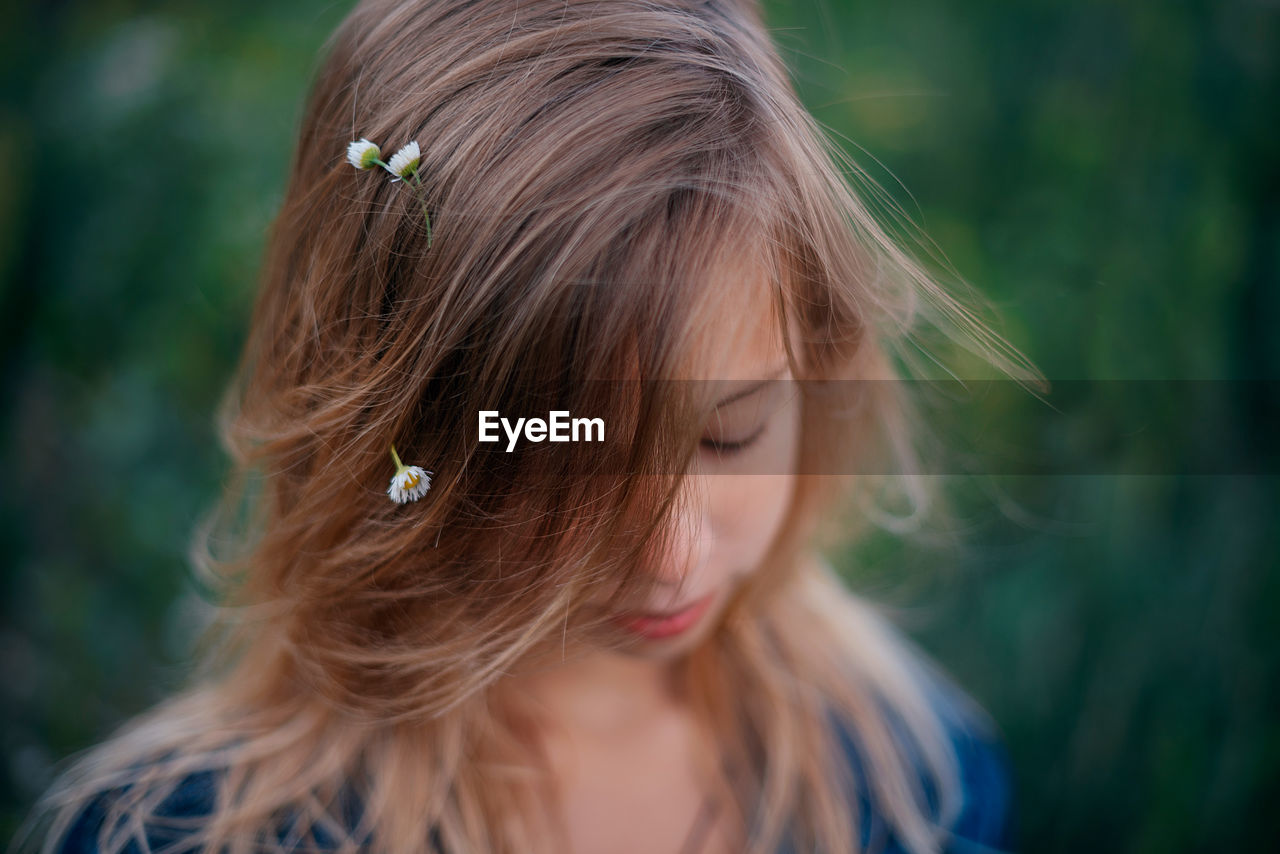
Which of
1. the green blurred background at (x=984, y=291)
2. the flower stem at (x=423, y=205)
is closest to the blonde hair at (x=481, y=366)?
the flower stem at (x=423, y=205)

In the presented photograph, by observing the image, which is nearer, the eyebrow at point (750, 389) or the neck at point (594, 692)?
the eyebrow at point (750, 389)

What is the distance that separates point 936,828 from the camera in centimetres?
92

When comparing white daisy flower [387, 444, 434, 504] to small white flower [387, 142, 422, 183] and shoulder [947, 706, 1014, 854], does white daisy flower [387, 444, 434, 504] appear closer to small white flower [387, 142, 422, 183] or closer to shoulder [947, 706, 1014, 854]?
small white flower [387, 142, 422, 183]

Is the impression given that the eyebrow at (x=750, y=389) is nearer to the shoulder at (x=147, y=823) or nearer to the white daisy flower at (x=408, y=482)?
the white daisy flower at (x=408, y=482)

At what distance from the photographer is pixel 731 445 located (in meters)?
0.64

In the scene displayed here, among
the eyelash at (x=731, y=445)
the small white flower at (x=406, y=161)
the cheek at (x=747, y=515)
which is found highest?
the small white flower at (x=406, y=161)

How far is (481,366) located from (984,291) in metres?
0.90

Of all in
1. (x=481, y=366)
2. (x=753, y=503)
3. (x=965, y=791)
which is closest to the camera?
(x=481, y=366)

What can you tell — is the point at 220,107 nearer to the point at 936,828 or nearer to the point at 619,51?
the point at 619,51

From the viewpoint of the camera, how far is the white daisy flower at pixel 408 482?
627 millimetres

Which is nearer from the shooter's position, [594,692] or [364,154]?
[364,154]

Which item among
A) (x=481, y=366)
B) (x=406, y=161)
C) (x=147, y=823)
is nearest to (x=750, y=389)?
(x=481, y=366)

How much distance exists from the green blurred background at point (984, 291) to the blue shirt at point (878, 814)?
31cm

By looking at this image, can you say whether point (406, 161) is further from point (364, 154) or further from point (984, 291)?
point (984, 291)
